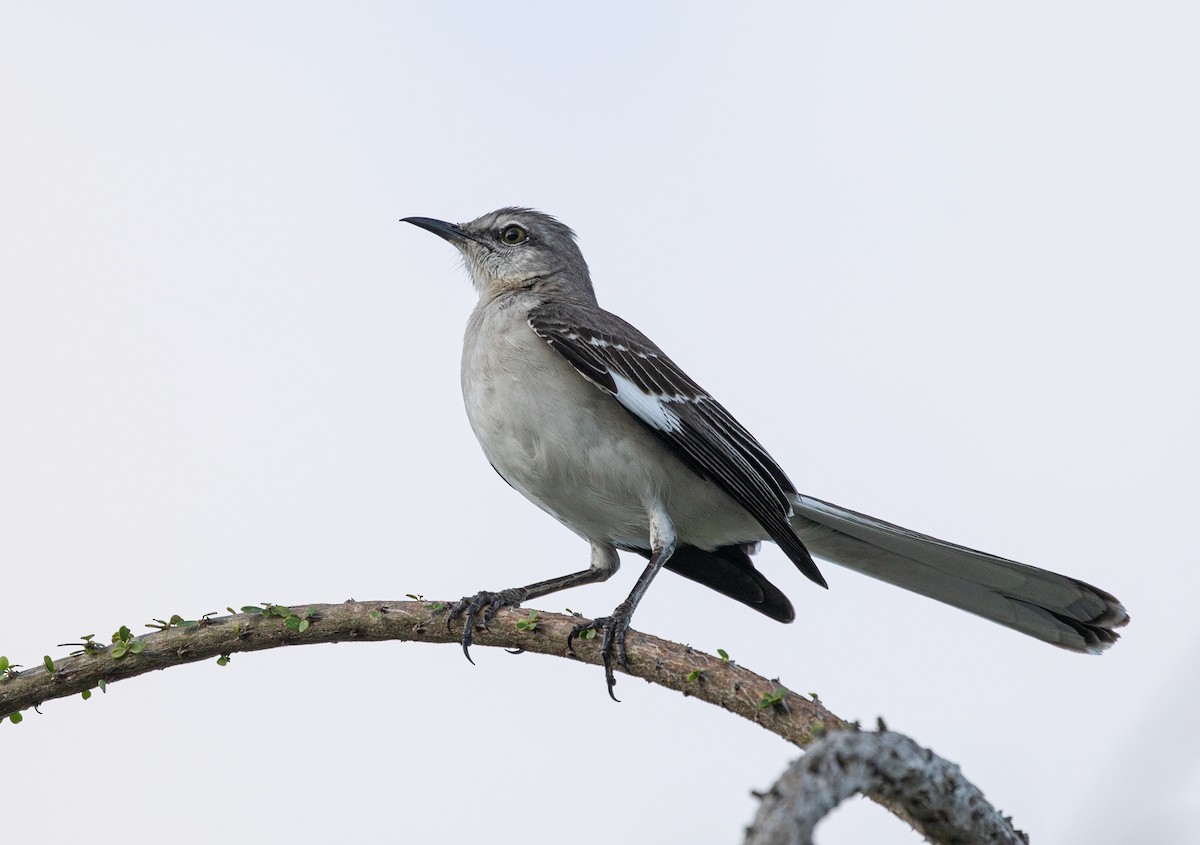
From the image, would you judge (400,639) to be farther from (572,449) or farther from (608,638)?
(572,449)

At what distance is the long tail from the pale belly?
1.70 feet

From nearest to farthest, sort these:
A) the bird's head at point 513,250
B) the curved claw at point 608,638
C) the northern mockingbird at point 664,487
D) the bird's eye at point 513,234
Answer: the curved claw at point 608,638
the northern mockingbird at point 664,487
the bird's head at point 513,250
the bird's eye at point 513,234

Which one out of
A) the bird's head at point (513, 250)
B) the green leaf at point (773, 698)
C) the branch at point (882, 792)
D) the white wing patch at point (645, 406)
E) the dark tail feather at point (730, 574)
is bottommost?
the branch at point (882, 792)

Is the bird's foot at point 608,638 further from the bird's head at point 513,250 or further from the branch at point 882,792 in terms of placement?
the bird's head at point 513,250

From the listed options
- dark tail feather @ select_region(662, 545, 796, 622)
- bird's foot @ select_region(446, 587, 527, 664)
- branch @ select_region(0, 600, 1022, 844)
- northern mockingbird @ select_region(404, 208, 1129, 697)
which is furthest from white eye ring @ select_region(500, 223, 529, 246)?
branch @ select_region(0, 600, 1022, 844)

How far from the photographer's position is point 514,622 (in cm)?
445

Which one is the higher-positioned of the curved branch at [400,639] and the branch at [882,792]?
the curved branch at [400,639]

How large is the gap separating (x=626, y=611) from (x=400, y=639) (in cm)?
106

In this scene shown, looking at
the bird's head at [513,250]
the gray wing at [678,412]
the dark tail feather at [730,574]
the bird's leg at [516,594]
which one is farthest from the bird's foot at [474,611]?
the bird's head at [513,250]

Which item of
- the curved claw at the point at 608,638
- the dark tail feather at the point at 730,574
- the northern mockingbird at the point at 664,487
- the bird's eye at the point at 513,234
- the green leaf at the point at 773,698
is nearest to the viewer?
the green leaf at the point at 773,698

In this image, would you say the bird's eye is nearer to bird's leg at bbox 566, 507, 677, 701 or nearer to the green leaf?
bird's leg at bbox 566, 507, 677, 701

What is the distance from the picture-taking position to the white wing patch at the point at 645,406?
5.84m

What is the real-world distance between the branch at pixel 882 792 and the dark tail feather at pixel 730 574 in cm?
370

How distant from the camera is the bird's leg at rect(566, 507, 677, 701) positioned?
437cm
